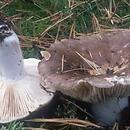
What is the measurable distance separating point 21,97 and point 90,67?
337 mm

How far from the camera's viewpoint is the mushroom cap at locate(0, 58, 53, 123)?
1896 mm

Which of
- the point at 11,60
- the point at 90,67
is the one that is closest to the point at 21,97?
the point at 11,60

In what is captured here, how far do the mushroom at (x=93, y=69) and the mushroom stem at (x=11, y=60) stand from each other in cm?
11

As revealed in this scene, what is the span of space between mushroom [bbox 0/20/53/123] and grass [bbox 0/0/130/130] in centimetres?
36

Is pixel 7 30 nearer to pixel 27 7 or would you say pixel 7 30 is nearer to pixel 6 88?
pixel 6 88

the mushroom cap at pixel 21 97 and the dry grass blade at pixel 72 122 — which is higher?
the mushroom cap at pixel 21 97

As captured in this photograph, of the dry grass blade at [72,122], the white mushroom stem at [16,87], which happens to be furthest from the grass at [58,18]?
the dry grass blade at [72,122]

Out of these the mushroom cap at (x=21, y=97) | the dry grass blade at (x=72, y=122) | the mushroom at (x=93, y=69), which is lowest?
the dry grass blade at (x=72, y=122)

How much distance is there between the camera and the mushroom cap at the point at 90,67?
5.51 ft

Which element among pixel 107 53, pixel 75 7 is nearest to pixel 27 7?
pixel 75 7

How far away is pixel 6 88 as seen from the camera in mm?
1958

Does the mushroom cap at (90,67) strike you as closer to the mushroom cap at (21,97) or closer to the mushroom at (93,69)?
the mushroom at (93,69)

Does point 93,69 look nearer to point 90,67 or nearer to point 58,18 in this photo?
point 90,67

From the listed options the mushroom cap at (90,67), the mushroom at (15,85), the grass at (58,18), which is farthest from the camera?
the grass at (58,18)
